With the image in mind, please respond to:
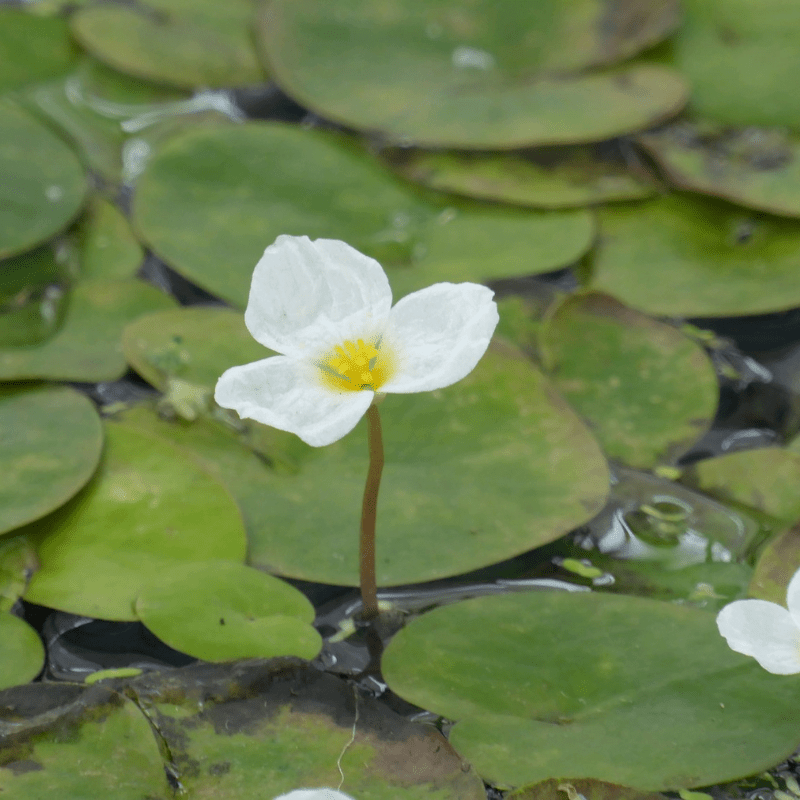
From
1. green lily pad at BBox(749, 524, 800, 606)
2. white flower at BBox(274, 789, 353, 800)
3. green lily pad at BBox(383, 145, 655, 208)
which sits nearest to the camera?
white flower at BBox(274, 789, 353, 800)

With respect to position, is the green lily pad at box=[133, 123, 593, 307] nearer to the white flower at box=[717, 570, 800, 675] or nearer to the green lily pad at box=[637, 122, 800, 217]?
the green lily pad at box=[637, 122, 800, 217]

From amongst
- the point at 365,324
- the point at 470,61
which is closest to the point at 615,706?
the point at 365,324

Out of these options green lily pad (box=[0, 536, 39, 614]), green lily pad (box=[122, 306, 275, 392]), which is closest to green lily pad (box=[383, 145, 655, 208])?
green lily pad (box=[122, 306, 275, 392])

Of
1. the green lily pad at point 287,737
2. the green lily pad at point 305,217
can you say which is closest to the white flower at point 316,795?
the green lily pad at point 287,737

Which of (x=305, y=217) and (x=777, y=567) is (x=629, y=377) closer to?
(x=777, y=567)

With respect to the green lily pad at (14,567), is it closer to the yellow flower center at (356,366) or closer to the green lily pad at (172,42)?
the yellow flower center at (356,366)

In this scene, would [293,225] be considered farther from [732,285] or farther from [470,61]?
[732,285]
